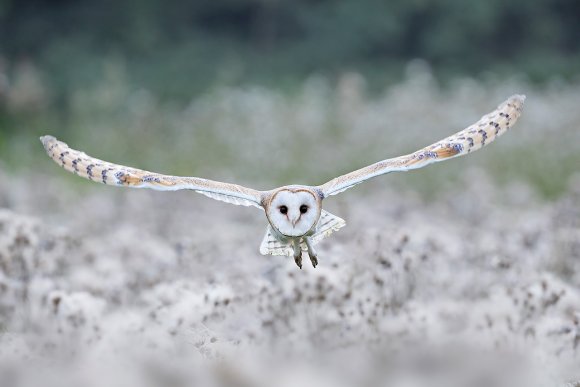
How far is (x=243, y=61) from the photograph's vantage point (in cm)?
2091

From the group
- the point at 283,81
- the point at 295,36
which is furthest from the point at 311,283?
the point at 295,36

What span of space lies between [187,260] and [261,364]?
254cm

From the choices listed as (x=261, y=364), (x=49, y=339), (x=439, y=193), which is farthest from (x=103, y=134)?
(x=261, y=364)

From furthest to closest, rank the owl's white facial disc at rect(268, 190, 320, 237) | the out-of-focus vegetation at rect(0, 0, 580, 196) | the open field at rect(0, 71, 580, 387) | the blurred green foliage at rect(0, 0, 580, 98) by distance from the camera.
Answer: the blurred green foliage at rect(0, 0, 580, 98) → the out-of-focus vegetation at rect(0, 0, 580, 196) → the owl's white facial disc at rect(268, 190, 320, 237) → the open field at rect(0, 71, 580, 387)

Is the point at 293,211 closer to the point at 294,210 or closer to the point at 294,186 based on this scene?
the point at 294,210

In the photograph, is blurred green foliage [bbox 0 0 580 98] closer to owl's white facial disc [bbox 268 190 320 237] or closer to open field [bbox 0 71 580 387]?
open field [bbox 0 71 580 387]

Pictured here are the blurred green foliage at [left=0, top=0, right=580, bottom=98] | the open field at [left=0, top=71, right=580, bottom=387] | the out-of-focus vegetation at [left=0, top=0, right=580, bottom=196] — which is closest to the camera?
the open field at [left=0, top=71, right=580, bottom=387]

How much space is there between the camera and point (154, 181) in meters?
3.26

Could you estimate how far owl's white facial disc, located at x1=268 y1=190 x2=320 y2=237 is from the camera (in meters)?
3.16

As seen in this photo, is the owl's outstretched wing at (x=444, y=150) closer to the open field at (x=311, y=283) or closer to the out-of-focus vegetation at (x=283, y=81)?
the open field at (x=311, y=283)

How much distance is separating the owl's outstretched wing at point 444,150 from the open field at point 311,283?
1.81 feet

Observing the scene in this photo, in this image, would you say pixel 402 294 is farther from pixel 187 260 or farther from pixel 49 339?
pixel 49 339

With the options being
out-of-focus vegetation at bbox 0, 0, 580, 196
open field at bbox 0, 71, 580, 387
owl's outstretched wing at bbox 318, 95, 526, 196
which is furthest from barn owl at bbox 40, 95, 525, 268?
out-of-focus vegetation at bbox 0, 0, 580, 196

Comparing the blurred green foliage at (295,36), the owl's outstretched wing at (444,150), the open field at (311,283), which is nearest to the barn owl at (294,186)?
the owl's outstretched wing at (444,150)
